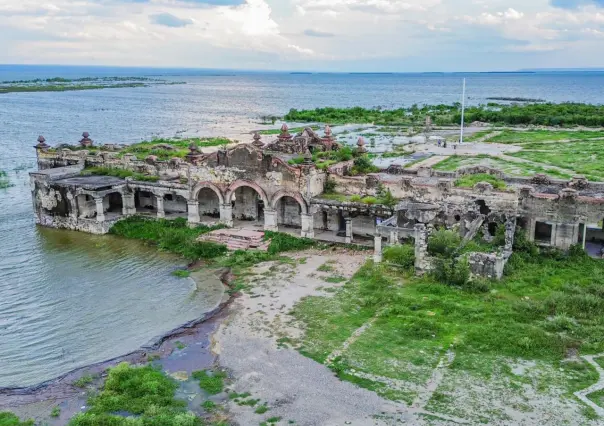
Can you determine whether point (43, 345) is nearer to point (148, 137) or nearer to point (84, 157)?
point (84, 157)

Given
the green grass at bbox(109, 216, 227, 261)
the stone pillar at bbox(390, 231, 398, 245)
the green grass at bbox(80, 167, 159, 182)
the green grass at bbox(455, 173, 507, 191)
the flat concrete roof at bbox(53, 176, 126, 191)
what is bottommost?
the green grass at bbox(109, 216, 227, 261)

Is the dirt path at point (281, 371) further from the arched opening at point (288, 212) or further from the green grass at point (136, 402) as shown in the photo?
the arched opening at point (288, 212)

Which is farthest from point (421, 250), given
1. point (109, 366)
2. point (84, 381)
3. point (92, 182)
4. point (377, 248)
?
point (92, 182)

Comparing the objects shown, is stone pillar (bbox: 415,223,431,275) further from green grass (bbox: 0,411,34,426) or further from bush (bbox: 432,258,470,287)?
green grass (bbox: 0,411,34,426)

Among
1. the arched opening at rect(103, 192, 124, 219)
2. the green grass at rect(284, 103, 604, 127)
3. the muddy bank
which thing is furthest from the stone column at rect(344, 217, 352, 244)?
the green grass at rect(284, 103, 604, 127)


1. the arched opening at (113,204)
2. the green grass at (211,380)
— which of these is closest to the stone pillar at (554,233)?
the green grass at (211,380)

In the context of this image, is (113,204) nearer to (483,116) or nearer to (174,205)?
(174,205)
